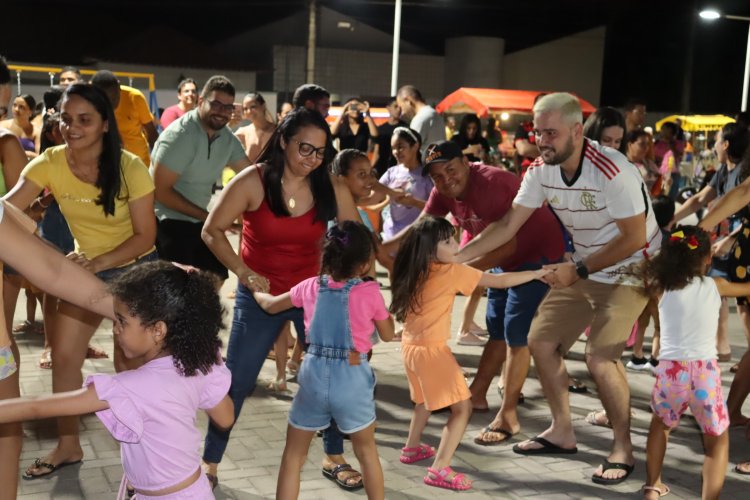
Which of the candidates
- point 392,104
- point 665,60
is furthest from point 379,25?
point 392,104

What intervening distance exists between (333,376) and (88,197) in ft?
5.35

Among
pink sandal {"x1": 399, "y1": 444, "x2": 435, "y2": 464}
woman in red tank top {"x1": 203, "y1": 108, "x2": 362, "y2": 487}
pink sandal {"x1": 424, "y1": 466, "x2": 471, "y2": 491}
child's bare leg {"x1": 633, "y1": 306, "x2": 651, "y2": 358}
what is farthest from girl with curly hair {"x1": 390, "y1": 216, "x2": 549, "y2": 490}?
child's bare leg {"x1": 633, "y1": 306, "x2": 651, "y2": 358}

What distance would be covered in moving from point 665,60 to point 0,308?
41736 millimetres

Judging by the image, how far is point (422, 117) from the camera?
10.0 m

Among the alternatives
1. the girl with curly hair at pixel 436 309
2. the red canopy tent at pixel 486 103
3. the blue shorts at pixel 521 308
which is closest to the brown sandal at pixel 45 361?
the girl with curly hair at pixel 436 309

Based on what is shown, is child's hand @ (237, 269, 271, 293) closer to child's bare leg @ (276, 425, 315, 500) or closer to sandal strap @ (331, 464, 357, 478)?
child's bare leg @ (276, 425, 315, 500)

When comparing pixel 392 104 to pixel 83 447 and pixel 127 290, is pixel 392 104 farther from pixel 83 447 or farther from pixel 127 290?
pixel 127 290

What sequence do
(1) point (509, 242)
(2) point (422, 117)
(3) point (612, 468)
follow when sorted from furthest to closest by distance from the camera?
(2) point (422, 117) → (1) point (509, 242) → (3) point (612, 468)

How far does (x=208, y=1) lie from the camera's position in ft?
126

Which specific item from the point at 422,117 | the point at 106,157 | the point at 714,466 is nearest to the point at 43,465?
the point at 106,157

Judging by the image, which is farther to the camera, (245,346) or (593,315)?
(593,315)

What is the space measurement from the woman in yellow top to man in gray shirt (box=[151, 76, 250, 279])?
35.5 inches

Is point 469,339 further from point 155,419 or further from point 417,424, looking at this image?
point 155,419

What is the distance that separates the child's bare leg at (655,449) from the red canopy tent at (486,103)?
63.2ft
